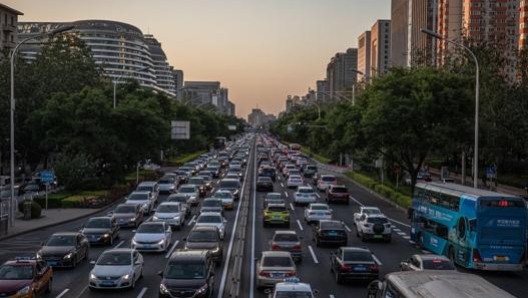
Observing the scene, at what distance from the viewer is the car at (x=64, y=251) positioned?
27375mm

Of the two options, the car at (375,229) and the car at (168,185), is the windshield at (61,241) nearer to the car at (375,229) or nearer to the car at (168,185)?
the car at (375,229)

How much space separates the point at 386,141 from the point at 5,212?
2993 centimetres

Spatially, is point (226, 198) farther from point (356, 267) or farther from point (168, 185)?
point (356, 267)

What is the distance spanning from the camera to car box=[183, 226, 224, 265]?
94.4 feet

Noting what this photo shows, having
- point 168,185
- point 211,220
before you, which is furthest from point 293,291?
point 168,185

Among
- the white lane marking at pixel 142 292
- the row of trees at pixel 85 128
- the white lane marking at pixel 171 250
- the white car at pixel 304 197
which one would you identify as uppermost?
the row of trees at pixel 85 128

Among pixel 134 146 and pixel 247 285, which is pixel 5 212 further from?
pixel 134 146

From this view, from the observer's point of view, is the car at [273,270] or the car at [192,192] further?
the car at [192,192]

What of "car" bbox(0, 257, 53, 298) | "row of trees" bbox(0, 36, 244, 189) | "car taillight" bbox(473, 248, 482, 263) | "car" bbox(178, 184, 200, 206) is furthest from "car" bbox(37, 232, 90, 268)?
"row of trees" bbox(0, 36, 244, 189)

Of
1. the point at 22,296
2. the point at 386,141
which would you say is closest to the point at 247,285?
the point at 22,296

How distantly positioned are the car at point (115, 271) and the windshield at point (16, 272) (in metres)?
2.12

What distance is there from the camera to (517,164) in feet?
291

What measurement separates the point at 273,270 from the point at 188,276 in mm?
3173

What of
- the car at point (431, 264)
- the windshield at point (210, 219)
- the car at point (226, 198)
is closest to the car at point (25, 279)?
the car at point (431, 264)
